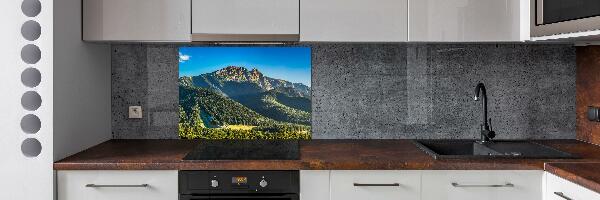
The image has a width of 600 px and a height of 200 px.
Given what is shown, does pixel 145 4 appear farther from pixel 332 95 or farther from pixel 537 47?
pixel 537 47

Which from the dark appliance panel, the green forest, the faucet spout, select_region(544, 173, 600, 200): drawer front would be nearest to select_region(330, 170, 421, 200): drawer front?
select_region(544, 173, 600, 200): drawer front

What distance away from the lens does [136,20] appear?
8.89ft

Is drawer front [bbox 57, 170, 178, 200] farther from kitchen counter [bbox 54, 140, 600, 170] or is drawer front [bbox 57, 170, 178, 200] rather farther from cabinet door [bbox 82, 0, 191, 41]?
cabinet door [bbox 82, 0, 191, 41]

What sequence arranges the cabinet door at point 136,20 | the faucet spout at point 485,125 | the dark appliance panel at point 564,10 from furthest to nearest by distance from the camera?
the faucet spout at point 485,125
the cabinet door at point 136,20
the dark appliance panel at point 564,10

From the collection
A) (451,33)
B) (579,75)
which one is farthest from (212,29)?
(579,75)

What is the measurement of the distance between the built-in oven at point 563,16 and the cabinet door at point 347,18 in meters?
0.59

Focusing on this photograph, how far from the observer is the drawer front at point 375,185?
2.43 meters

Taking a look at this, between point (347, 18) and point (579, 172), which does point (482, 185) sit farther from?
point (347, 18)
